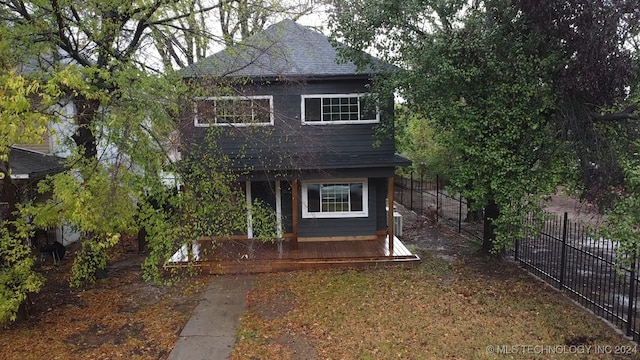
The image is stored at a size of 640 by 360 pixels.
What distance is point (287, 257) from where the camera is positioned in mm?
10539

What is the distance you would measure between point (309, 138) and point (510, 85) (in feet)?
16.4

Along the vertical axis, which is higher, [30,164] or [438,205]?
[30,164]

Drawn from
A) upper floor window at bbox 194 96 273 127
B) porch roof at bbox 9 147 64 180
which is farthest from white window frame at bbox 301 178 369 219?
porch roof at bbox 9 147 64 180

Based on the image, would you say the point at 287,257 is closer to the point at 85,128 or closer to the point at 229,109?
the point at 229,109

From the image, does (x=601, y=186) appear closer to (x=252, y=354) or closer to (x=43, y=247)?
(x=252, y=354)

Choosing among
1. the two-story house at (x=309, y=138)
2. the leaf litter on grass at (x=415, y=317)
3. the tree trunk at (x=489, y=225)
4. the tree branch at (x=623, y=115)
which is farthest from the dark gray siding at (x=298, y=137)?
the tree branch at (x=623, y=115)

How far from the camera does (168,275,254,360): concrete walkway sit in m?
6.42

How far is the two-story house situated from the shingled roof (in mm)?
29

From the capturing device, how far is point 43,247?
37.6 feet

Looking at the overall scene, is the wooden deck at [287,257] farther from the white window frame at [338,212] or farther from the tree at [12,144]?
the tree at [12,144]

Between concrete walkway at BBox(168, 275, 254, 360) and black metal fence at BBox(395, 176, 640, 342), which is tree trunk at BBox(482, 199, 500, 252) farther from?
concrete walkway at BBox(168, 275, 254, 360)

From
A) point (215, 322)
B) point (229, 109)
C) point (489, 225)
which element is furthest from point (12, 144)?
point (489, 225)

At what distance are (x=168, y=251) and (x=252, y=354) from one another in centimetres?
235

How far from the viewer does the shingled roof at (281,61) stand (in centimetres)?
984
